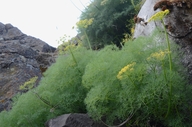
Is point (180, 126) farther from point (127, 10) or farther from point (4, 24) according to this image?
point (4, 24)

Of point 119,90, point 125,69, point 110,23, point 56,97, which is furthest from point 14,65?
point 125,69

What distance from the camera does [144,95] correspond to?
1969 mm

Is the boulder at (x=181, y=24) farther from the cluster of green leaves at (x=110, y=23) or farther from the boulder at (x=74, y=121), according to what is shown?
the cluster of green leaves at (x=110, y=23)

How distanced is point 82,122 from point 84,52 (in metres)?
0.84

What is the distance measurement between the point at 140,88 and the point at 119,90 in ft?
0.67

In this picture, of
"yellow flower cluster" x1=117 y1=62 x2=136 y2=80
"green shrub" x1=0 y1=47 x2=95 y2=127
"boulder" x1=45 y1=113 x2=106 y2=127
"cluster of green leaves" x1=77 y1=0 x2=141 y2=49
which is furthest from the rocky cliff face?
"yellow flower cluster" x1=117 y1=62 x2=136 y2=80

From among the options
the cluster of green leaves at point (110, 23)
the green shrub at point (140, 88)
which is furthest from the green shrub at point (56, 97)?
the cluster of green leaves at point (110, 23)

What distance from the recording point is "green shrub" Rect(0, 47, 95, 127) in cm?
269

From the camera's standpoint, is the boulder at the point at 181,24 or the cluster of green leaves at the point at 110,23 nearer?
the boulder at the point at 181,24

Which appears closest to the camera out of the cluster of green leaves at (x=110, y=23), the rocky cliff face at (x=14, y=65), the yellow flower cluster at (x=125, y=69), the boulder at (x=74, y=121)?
the yellow flower cluster at (x=125, y=69)

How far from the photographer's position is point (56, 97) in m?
2.72

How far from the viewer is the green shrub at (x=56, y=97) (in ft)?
8.81

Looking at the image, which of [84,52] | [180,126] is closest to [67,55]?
[84,52]

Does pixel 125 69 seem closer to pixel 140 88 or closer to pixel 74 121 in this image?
pixel 140 88
